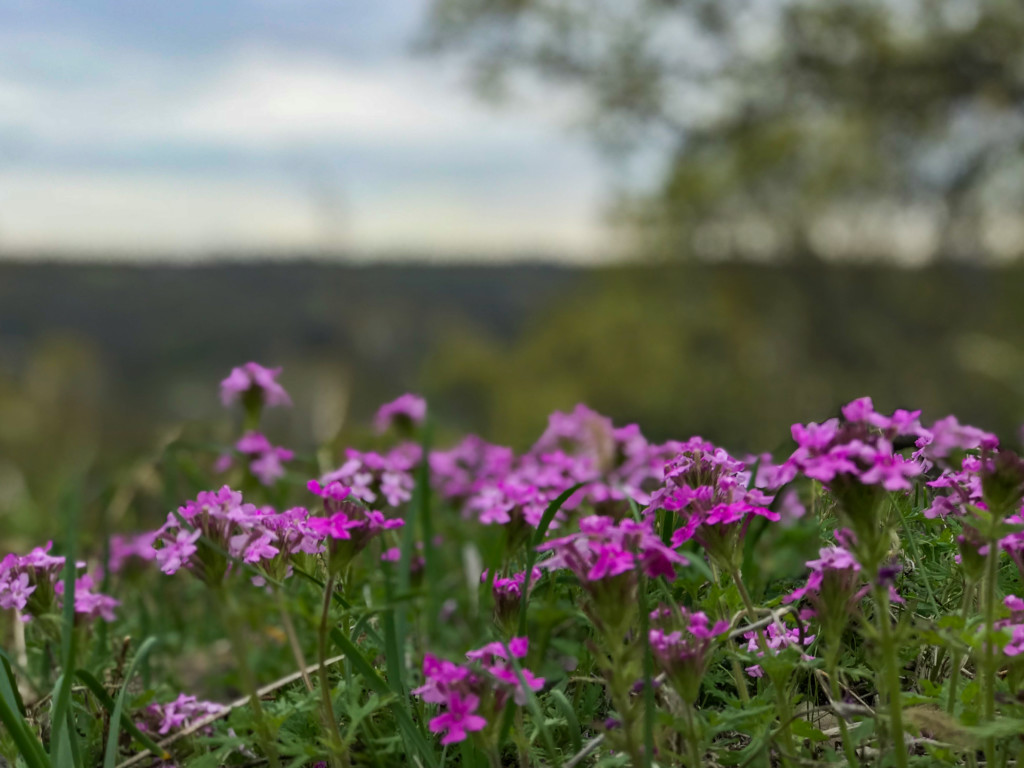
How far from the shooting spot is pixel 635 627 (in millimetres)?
1381

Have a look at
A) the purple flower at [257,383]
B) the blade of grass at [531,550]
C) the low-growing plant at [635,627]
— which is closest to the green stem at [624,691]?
the low-growing plant at [635,627]

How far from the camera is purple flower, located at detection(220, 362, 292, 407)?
96.7 inches

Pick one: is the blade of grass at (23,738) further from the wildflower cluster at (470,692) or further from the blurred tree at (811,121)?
the blurred tree at (811,121)

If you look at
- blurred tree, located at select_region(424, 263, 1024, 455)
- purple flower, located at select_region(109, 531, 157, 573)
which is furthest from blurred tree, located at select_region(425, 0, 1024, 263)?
purple flower, located at select_region(109, 531, 157, 573)

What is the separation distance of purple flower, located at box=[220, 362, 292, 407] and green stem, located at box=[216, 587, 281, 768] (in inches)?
48.8

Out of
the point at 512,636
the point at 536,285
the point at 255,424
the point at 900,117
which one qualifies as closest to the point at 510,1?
the point at 900,117

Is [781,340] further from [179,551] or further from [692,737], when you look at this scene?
[179,551]

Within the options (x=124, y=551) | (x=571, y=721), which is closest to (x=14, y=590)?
(x=571, y=721)

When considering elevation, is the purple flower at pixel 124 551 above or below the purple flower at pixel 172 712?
above

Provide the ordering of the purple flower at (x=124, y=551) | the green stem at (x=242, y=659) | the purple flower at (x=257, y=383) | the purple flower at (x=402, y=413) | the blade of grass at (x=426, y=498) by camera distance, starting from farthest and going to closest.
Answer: the purple flower at (x=124, y=551) < the purple flower at (x=402, y=413) < the purple flower at (x=257, y=383) < the blade of grass at (x=426, y=498) < the green stem at (x=242, y=659)

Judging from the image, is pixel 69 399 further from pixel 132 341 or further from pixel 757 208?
pixel 132 341

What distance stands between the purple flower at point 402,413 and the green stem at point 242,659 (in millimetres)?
1594

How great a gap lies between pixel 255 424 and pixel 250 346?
2259 inches

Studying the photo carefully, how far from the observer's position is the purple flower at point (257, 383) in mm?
2455
